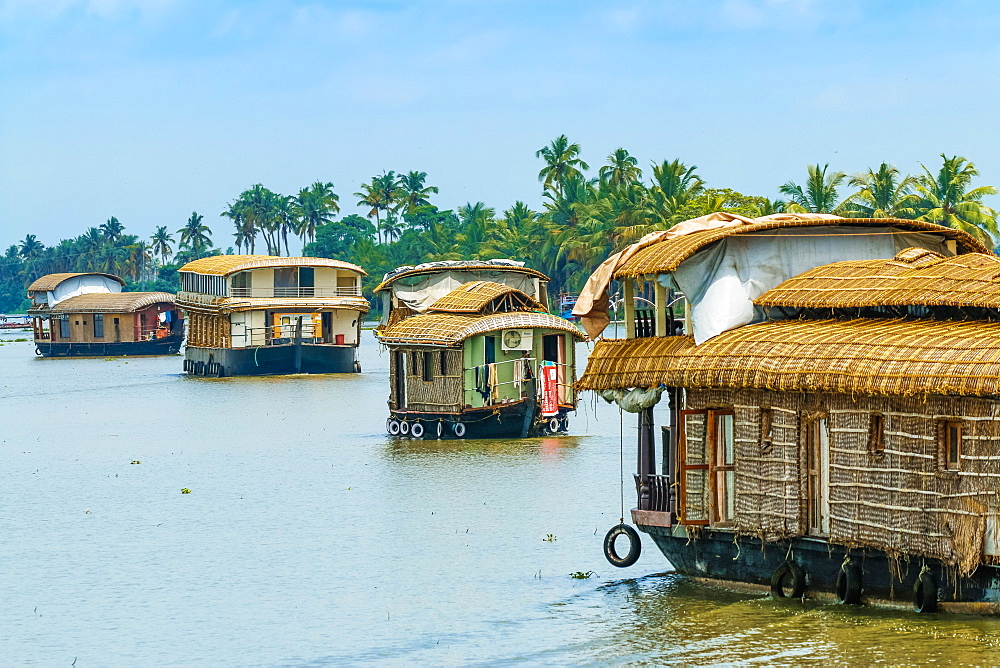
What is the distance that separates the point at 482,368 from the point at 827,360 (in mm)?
20708

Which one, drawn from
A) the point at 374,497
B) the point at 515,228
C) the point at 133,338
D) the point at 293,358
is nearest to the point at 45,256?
the point at 515,228

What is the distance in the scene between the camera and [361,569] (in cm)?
2289

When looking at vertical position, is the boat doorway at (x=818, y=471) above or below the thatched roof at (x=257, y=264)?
below

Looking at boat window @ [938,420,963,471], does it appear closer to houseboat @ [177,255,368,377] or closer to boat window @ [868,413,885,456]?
boat window @ [868,413,885,456]

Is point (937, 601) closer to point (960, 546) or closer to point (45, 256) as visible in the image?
point (960, 546)

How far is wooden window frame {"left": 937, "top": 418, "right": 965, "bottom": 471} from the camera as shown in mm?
15891

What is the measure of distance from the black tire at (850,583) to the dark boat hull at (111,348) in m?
70.4

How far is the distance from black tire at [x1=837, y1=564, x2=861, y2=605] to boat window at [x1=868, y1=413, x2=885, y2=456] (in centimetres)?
150

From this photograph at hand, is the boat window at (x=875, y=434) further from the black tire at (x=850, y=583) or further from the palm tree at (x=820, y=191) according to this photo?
the palm tree at (x=820, y=191)

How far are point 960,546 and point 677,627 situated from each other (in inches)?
150

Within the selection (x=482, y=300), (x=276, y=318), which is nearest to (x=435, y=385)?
(x=482, y=300)

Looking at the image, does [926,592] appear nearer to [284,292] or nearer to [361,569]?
[361,569]

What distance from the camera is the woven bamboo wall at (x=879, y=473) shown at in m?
15.7

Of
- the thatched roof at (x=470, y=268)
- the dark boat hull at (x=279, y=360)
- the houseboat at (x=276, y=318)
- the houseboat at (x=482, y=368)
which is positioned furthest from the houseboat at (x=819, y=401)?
the dark boat hull at (x=279, y=360)
